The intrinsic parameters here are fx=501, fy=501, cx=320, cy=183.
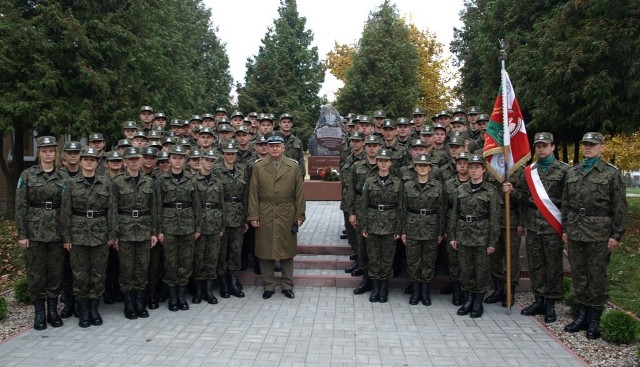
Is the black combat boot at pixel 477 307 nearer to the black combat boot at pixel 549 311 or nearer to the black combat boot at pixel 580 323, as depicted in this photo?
the black combat boot at pixel 549 311

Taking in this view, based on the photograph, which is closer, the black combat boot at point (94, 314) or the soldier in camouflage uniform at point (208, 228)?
the black combat boot at point (94, 314)

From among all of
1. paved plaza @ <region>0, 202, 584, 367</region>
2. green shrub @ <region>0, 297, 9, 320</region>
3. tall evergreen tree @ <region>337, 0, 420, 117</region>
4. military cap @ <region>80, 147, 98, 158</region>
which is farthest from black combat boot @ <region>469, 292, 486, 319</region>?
tall evergreen tree @ <region>337, 0, 420, 117</region>

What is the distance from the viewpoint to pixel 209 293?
6.86m

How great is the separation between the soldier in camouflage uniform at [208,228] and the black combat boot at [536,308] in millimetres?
4072

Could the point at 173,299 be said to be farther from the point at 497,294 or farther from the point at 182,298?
the point at 497,294

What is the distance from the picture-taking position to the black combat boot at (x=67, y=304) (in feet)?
20.5

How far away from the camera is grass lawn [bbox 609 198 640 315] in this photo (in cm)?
715

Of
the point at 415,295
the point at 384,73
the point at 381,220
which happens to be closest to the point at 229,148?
the point at 381,220

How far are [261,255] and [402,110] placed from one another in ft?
79.9

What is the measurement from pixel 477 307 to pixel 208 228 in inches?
143

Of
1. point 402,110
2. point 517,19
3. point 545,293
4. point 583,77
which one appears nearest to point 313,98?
point 402,110

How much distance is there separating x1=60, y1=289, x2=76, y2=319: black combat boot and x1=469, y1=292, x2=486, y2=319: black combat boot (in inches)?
198

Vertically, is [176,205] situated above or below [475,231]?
above

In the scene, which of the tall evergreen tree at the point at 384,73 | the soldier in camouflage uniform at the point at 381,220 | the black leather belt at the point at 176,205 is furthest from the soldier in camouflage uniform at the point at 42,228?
the tall evergreen tree at the point at 384,73
